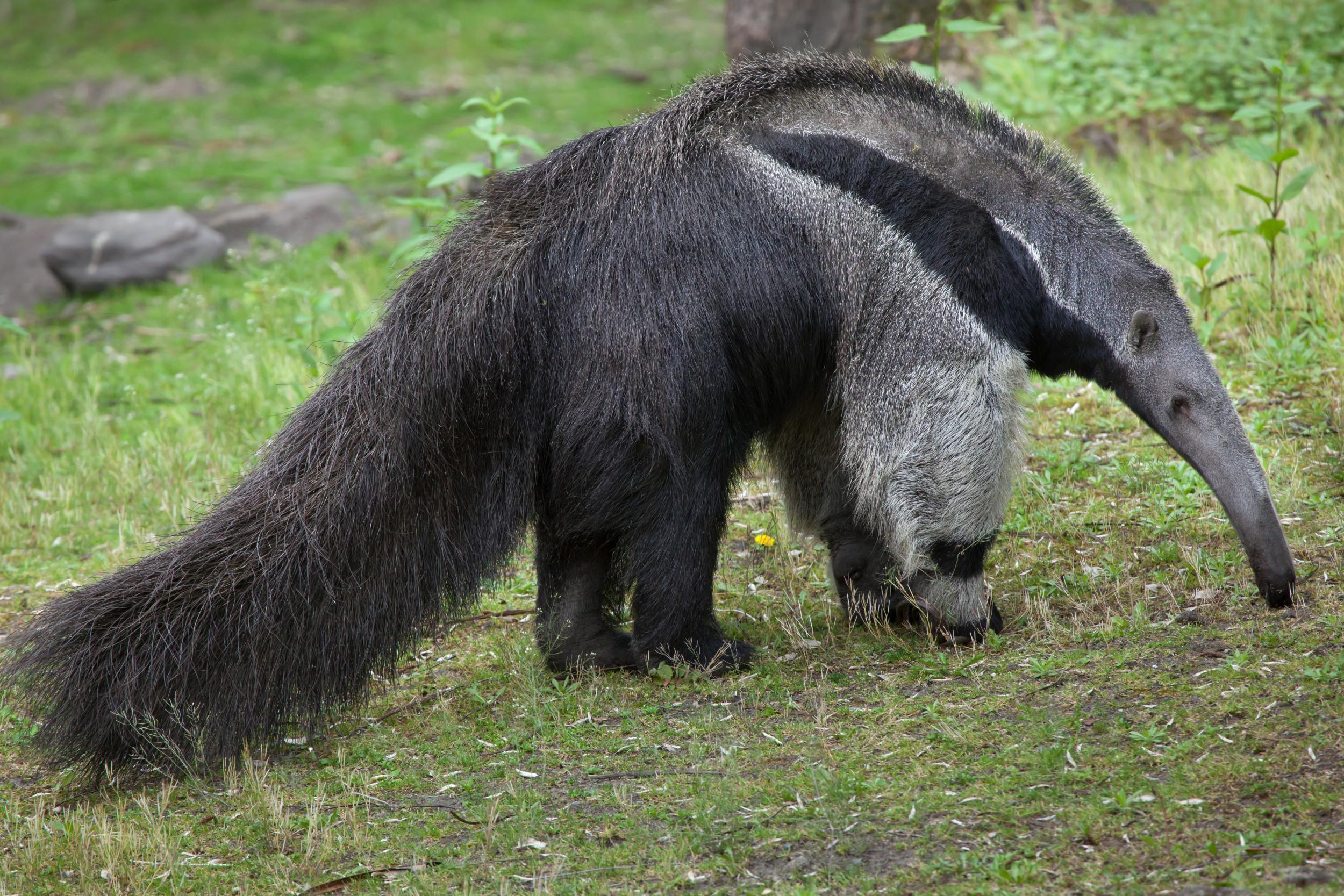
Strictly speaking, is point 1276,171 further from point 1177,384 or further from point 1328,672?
point 1328,672

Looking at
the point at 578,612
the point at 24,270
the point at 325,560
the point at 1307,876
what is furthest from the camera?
the point at 24,270

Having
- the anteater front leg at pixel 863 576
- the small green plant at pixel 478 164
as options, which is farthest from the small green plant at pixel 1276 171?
the small green plant at pixel 478 164

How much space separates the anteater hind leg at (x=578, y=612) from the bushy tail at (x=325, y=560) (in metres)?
0.45

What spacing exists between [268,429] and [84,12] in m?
17.8

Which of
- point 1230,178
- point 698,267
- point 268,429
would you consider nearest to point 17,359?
point 268,429

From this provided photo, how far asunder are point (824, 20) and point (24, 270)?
24.5 feet

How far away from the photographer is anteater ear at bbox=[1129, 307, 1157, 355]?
14.5 feet

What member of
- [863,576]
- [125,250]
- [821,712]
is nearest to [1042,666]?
[821,712]

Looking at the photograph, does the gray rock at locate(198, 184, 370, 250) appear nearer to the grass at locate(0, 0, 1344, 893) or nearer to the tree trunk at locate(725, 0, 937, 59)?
the grass at locate(0, 0, 1344, 893)

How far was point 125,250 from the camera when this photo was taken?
11352 millimetres

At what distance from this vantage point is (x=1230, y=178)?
28.5 ft

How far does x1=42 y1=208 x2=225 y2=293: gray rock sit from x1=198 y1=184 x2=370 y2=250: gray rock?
279 mm

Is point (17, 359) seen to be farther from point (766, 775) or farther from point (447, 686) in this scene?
point (766, 775)

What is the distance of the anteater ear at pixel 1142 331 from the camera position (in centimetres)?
443
